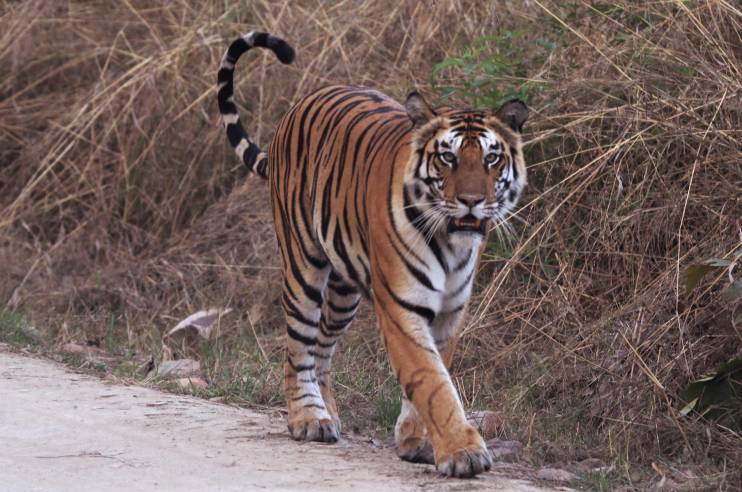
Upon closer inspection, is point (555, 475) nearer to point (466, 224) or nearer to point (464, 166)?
point (466, 224)

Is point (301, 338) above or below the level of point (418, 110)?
below

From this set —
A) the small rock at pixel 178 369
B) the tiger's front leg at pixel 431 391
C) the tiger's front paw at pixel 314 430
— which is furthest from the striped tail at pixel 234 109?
the tiger's front leg at pixel 431 391

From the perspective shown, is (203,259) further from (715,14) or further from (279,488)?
(279,488)

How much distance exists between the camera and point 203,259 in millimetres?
7578

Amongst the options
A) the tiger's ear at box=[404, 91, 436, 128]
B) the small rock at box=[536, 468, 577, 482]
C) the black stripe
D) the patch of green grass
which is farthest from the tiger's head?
the patch of green grass

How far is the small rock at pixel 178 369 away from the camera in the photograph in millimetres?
5707

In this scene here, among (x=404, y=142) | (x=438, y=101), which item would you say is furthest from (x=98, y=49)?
(x=404, y=142)

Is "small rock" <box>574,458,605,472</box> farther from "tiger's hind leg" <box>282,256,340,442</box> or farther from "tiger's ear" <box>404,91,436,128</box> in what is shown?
"tiger's ear" <box>404,91,436,128</box>

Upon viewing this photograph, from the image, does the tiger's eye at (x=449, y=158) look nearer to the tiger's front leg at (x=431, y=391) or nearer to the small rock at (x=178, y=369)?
the tiger's front leg at (x=431, y=391)

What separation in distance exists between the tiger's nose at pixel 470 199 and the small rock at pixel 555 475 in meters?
0.92

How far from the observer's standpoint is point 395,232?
13.6 feet

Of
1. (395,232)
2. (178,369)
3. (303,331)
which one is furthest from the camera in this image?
(178,369)

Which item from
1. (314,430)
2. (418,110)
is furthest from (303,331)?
(418,110)

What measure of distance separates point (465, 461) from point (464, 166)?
3.00 ft
